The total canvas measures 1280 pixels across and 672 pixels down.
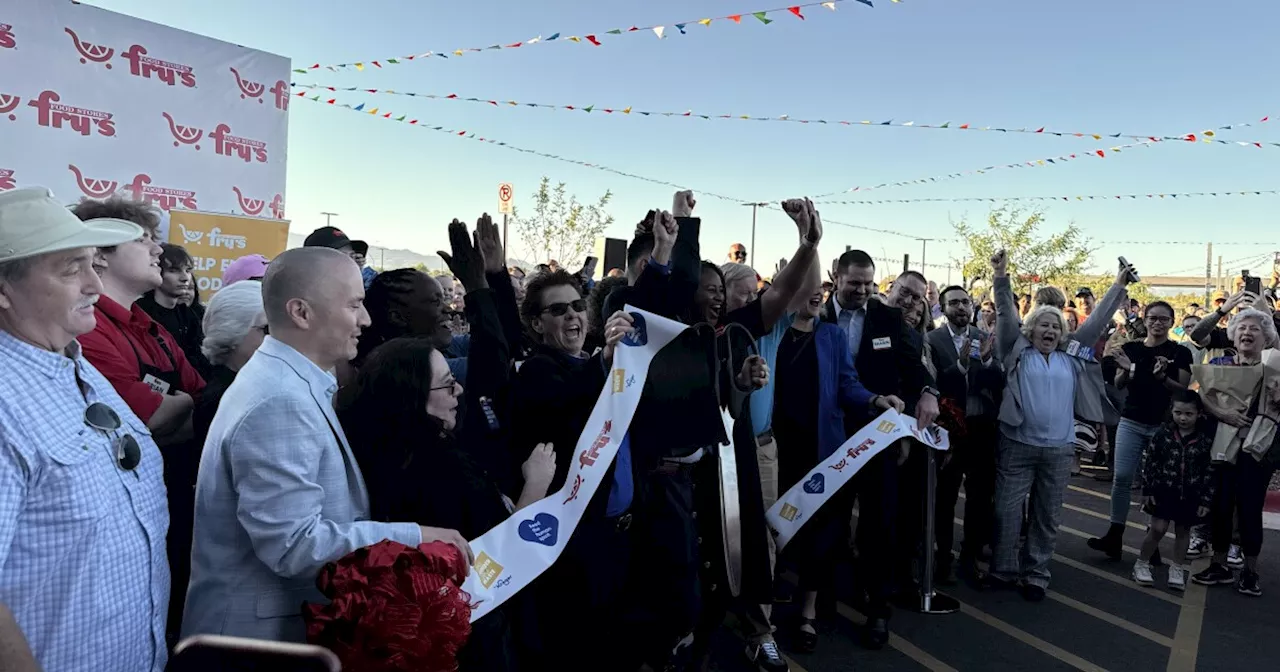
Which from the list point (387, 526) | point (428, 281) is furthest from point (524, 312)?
point (387, 526)

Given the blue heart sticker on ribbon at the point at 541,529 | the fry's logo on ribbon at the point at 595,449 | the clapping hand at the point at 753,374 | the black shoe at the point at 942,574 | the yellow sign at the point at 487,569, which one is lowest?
the black shoe at the point at 942,574

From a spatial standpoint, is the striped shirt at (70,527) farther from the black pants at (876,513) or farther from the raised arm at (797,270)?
the black pants at (876,513)

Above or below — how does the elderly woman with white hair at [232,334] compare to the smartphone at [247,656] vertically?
above

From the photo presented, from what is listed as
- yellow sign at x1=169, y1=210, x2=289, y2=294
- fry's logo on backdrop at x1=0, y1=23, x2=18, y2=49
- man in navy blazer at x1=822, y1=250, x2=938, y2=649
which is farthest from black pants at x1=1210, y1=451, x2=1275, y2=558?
fry's logo on backdrop at x1=0, y1=23, x2=18, y2=49

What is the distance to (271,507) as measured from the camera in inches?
66.2

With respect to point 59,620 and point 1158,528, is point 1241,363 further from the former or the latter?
point 59,620

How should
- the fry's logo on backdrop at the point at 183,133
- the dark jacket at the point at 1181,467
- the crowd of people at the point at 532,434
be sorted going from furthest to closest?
the fry's logo on backdrop at the point at 183,133, the dark jacket at the point at 1181,467, the crowd of people at the point at 532,434

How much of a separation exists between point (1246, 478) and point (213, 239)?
A: 25.6 ft

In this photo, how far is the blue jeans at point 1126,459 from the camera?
5.84 meters

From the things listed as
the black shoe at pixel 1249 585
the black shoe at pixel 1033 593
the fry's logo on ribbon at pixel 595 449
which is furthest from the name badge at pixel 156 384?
the black shoe at pixel 1249 585

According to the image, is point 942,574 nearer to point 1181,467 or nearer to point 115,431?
point 1181,467

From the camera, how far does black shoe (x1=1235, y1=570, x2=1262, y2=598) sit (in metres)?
5.16

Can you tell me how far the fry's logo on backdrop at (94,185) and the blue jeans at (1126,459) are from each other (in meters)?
8.10

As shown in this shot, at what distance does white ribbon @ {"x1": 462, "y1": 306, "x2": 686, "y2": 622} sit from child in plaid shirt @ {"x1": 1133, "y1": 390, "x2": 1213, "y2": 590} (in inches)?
175
